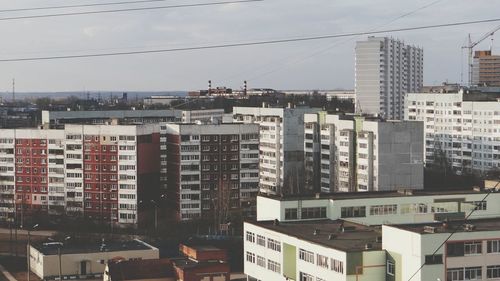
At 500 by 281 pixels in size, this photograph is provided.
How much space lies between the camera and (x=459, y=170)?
22.5 m

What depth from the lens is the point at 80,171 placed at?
58.9ft

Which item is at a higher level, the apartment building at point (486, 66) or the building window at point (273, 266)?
the apartment building at point (486, 66)

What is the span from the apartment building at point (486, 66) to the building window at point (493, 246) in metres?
39.9

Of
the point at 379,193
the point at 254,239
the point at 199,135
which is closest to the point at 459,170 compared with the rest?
the point at 199,135

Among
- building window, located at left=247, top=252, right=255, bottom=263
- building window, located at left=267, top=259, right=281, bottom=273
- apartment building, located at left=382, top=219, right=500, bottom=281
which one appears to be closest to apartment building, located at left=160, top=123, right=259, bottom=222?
building window, located at left=247, top=252, right=255, bottom=263

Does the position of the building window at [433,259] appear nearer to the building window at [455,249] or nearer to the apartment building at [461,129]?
the building window at [455,249]

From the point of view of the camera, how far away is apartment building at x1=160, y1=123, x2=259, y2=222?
17750mm

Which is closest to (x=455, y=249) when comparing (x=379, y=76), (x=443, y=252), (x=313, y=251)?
(x=443, y=252)

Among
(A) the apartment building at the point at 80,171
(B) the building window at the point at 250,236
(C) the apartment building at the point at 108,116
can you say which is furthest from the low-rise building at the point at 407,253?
(C) the apartment building at the point at 108,116

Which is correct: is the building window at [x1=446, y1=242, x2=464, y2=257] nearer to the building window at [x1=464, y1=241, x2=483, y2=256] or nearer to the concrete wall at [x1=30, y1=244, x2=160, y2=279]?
the building window at [x1=464, y1=241, x2=483, y2=256]

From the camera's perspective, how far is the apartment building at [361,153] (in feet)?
56.9

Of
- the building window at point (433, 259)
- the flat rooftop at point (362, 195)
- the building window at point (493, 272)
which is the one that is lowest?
the building window at point (493, 272)

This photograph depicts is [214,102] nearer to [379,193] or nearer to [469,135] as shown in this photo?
[469,135]

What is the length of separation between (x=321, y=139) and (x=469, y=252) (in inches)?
483
